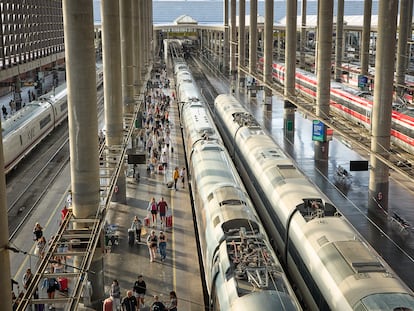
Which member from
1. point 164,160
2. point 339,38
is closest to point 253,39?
point 339,38

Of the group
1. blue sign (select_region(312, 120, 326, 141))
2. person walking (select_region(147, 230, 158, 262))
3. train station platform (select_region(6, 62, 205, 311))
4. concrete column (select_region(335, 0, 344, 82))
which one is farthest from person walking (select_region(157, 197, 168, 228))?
concrete column (select_region(335, 0, 344, 82))

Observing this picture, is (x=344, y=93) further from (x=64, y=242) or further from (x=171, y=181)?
(x=64, y=242)

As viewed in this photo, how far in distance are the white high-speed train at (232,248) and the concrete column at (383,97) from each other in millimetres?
9712

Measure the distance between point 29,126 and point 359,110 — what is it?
2472cm

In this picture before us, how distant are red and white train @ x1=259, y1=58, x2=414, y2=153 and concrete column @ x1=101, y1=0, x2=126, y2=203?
58.0 feet

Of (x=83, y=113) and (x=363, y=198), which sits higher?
(x=83, y=113)

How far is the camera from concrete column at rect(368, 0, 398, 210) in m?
31.6

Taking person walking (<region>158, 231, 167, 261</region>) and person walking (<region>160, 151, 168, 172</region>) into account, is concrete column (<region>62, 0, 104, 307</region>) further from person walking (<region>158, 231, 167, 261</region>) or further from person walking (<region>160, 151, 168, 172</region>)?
person walking (<region>160, 151, 168, 172</region>)

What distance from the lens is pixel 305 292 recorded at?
17.8 m

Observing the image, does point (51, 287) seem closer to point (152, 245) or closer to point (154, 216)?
point (152, 245)

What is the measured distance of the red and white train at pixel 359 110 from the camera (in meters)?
37.8

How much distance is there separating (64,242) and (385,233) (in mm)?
15990

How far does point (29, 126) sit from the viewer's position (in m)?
42.4

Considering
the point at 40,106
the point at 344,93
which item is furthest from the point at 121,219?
the point at 344,93
